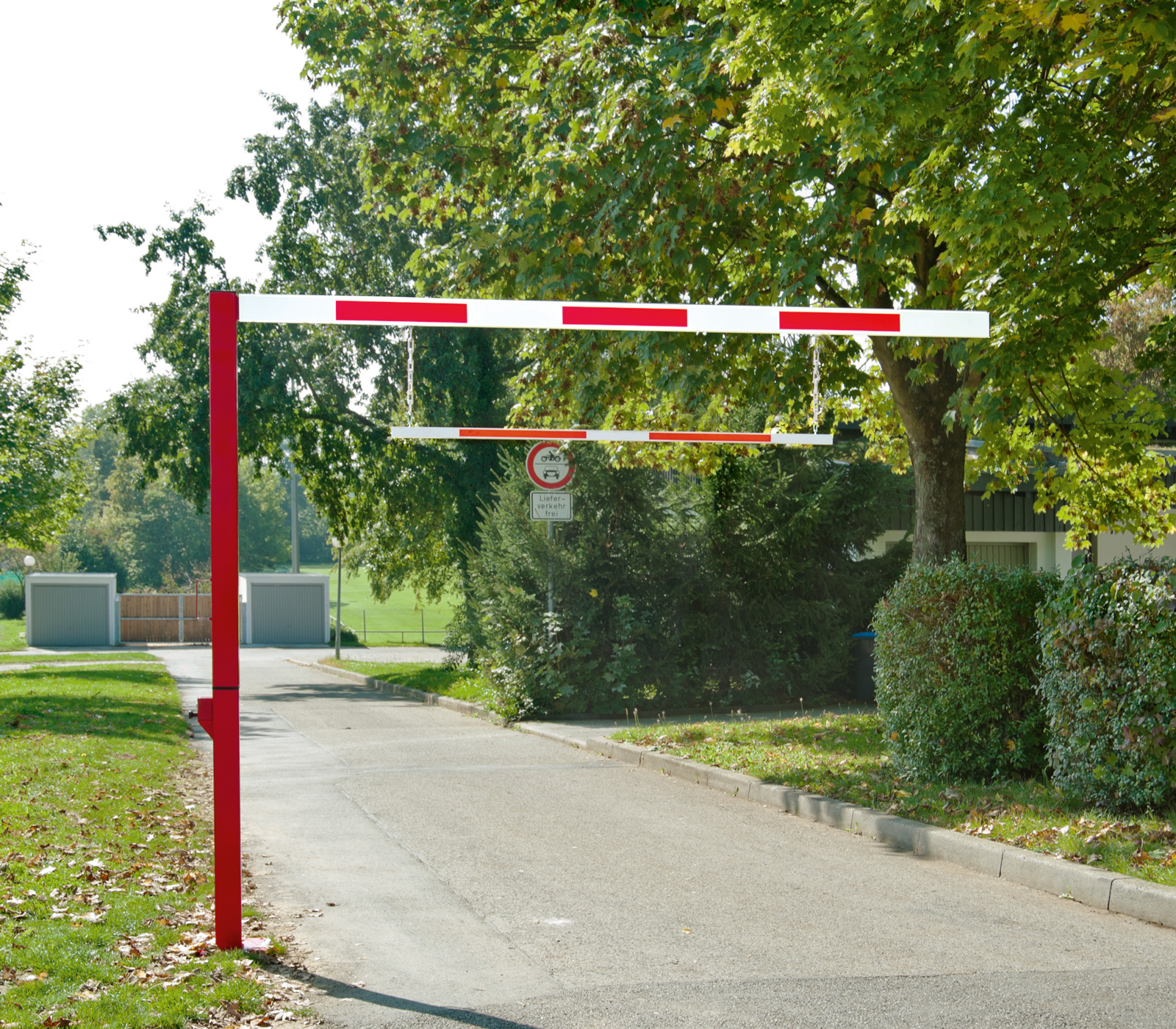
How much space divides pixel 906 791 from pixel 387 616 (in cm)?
7801

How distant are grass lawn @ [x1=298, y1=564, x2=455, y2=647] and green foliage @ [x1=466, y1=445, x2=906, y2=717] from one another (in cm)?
3607

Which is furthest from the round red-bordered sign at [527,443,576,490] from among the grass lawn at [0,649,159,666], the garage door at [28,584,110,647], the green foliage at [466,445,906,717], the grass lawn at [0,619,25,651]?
the garage door at [28,584,110,647]

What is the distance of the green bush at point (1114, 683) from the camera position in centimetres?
704

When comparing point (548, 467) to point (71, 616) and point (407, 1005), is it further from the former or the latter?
point (71, 616)

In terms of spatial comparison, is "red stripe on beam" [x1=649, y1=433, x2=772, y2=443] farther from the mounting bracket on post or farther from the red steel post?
the mounting bracket on post

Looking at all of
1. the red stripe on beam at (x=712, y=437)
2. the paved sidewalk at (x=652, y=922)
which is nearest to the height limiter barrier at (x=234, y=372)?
the paved sidewalk at (x=652, y=922)

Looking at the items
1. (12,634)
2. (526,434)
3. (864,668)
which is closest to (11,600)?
(12,634)

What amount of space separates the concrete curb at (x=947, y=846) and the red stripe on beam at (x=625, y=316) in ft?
12.7

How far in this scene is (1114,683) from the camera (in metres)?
7.32

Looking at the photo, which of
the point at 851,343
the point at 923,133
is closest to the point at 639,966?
the point at 923,133

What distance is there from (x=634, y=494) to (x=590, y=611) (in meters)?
1.77

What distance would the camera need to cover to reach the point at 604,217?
11.1 metres

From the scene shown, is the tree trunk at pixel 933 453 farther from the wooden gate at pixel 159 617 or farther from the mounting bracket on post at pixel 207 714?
the wooden gate at pixel 159 617

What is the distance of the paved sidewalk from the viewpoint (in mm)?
4578
